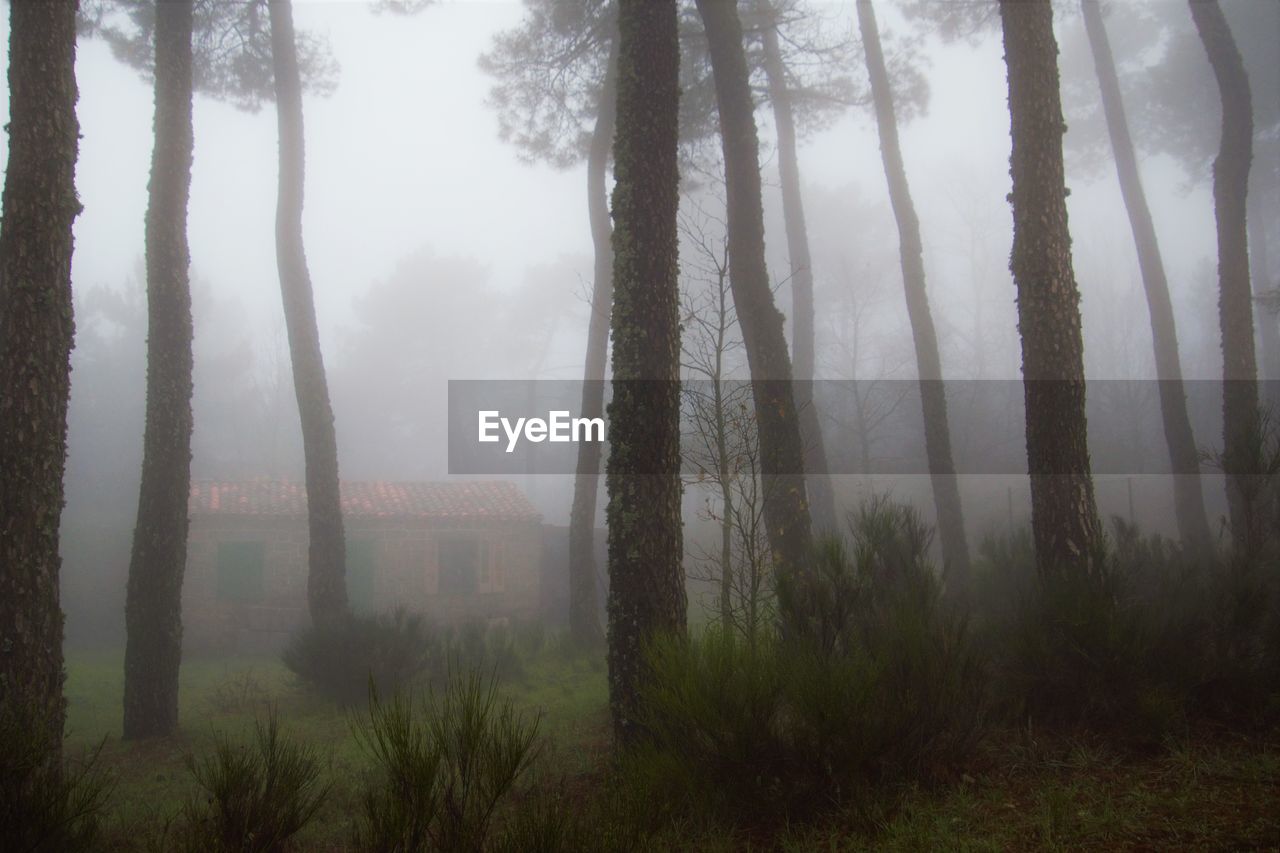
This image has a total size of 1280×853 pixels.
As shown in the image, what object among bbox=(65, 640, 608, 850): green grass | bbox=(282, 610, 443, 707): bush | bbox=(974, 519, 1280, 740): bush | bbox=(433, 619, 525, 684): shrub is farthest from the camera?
bbox=(433, 619, 525, 684): shrub

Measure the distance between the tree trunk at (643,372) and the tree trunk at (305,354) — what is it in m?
6.96

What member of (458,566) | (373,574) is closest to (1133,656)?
(458,566)

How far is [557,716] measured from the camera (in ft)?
Result: 26.7

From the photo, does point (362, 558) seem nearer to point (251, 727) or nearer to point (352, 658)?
point (352, 658)

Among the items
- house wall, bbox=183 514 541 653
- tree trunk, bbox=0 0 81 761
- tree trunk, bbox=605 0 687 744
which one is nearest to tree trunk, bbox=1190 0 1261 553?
tree trunk, bbox=605 0 687 744

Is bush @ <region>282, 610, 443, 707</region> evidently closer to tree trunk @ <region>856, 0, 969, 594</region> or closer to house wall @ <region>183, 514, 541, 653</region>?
tree trunk @ <region>856, 0, 969, 594</region>

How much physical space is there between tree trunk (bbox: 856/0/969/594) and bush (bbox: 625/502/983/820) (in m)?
5.77

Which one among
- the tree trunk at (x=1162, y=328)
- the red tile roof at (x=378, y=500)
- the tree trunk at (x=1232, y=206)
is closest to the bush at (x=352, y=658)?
the red tile roof at (x=378, y=500)

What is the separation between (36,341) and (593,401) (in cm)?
808

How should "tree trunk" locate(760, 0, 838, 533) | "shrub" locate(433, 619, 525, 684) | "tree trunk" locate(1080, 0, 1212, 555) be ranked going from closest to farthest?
"shrub" locate(433, 619, 525, 684)
"tree trunk" locate(1080, 0, 1212, 555)
"tree trunk" locate(760, 0, 838, 533)

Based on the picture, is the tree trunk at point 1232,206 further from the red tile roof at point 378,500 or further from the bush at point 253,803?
the red tile roof at point 378,500

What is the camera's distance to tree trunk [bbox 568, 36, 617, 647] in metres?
12.6

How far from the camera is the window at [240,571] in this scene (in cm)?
1841

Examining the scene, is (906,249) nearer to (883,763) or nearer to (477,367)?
(883,763)
